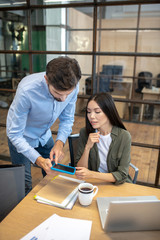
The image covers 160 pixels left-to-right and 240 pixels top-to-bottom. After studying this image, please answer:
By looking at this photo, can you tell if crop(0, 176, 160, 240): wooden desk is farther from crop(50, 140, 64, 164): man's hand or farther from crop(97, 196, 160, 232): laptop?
crop(50, 140, 64, 164): man's hand

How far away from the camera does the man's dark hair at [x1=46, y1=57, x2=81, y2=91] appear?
43.0 inches

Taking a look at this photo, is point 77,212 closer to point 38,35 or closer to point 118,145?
point 118,145

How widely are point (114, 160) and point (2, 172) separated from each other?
2.59ft

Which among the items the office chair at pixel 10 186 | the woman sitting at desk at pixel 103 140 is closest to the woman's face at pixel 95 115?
the woman sitting at desk at pixel 103 140

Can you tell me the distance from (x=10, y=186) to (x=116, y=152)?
29.8 inches

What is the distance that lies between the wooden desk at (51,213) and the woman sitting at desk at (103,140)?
214mm

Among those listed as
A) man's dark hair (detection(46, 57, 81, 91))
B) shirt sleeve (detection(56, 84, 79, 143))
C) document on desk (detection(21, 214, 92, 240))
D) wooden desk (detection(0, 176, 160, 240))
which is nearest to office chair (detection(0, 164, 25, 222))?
wooden desk (detection(0, 176, 160, 240))

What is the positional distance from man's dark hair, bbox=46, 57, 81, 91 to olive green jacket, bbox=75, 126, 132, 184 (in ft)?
1.81

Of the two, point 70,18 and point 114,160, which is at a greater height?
point 70,18

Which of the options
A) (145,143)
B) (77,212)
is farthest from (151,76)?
(77,212)

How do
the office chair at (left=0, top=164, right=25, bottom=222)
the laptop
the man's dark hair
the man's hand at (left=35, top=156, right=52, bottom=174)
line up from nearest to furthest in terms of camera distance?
the laptop
the office chair at (left=0, top=164, right=25, bottom=222)
the man's dark hair
the man's hand at (left=35, top=156, right=52, bottom=174)

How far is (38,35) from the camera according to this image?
2.34 meters

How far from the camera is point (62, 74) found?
1.09 meters

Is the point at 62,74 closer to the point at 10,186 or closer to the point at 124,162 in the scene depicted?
the point at 10,186
